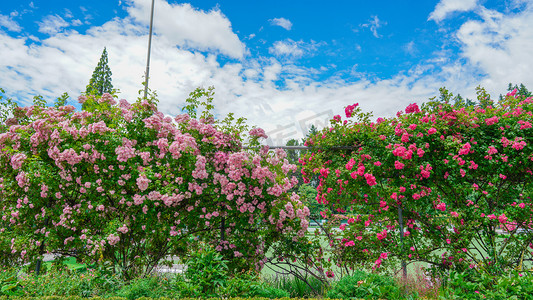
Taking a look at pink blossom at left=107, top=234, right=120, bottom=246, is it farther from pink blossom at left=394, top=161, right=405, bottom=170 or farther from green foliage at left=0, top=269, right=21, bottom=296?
pink blossom at left=394, top=161, right=405, bottom=170

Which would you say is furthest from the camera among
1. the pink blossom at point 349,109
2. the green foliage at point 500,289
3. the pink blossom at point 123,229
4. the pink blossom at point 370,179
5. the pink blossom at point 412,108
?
the pink blossom at point 349,109

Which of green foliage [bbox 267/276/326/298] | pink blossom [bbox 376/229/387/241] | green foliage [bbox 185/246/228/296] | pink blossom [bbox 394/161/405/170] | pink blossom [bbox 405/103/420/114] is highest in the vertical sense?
pink blossom [bbox 405/103/420/114]

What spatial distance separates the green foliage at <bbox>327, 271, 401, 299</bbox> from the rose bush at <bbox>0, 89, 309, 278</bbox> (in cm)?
133

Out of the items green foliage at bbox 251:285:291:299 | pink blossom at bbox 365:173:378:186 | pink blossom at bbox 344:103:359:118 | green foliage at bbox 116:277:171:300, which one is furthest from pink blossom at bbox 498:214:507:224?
green foliage at bbox 116:277:171:300

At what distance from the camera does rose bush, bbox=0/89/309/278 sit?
4867mm

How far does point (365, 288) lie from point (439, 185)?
2.85 m

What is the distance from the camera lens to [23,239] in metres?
5.18

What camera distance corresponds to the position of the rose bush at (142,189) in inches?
192

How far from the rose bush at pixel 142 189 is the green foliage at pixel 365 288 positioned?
1.33m

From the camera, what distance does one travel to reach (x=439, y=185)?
18.5 ft

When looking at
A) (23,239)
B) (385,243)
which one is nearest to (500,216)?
(385,243)

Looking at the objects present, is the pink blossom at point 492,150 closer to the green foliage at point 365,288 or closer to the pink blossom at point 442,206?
the pink blossom at point 442,206

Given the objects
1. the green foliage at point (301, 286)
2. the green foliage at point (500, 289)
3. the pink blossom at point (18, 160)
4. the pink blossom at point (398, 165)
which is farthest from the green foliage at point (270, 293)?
the pink blossom at point (18, 160)

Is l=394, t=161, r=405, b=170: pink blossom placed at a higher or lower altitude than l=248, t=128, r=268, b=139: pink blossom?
lower
